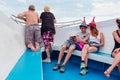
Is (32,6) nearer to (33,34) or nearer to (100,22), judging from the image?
(33,34)

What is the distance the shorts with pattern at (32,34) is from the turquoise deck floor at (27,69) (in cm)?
117

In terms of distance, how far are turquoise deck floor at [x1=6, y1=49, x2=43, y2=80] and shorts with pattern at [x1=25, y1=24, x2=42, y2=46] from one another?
45.9 inches

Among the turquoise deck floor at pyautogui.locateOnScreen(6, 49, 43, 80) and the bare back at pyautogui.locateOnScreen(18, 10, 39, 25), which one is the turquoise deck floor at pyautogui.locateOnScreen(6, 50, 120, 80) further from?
the bare back at pyautogui.locateOnScreen(18, 10, 39, 25)

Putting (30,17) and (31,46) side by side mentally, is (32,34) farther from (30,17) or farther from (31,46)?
(30,17)

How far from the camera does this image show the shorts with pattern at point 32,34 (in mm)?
6559

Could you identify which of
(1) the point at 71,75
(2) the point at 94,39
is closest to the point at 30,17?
(2) the point at 94,39

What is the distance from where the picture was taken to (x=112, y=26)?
19.4 feet

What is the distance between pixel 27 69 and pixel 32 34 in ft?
7.83

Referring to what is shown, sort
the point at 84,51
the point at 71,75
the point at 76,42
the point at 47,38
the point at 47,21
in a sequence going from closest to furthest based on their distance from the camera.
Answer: the point at 71,75 → the point at 84,51 → the point at 76,42 → the point at 47,38 → the point at 47,21

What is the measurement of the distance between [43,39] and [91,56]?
5.32ft

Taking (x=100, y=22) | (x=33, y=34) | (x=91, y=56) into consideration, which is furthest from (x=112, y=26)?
(x=33, y=34)

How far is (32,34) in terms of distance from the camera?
6598mm

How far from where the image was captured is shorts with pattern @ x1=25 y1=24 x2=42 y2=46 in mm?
6559

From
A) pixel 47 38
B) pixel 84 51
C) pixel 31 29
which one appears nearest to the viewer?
pixel 84 51
